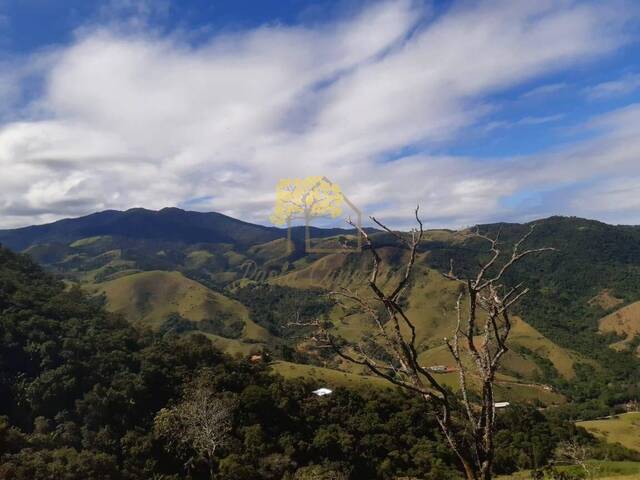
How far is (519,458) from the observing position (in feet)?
201

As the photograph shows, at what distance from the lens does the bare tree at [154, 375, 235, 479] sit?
4462 centimetres

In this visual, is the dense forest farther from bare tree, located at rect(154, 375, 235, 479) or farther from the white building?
the white building

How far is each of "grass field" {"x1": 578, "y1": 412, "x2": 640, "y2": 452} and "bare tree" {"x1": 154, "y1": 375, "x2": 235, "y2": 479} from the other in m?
73.2

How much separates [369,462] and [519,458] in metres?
20.2

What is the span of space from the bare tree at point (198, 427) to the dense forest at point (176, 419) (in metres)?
0.21

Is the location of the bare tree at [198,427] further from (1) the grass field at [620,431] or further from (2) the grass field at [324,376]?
(1) the grass field at [620,431]

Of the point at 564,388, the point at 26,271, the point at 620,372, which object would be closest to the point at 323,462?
the point at 26,271

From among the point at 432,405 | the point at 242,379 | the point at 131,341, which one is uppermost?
the point at 432,405

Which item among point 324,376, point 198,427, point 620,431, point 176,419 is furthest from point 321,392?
point 620,431

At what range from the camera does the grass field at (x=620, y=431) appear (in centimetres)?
8701

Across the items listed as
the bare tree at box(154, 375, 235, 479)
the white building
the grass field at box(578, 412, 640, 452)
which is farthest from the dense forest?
the grass field at box(578, 412, 640, 452)

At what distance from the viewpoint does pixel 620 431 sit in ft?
307

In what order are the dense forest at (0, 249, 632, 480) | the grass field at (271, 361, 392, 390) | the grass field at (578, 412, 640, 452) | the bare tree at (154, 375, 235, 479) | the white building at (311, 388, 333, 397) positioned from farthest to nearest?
the grass field at (271, 361, 392, 390)
the grass field at (578, 412, 640, 452)
the white building at (311, 388, 333, 397)
the dense forest at (0, 249, 632, 480)
the bare tree at (154, 375, 235, 479)

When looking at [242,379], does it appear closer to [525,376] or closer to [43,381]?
[43,381]
